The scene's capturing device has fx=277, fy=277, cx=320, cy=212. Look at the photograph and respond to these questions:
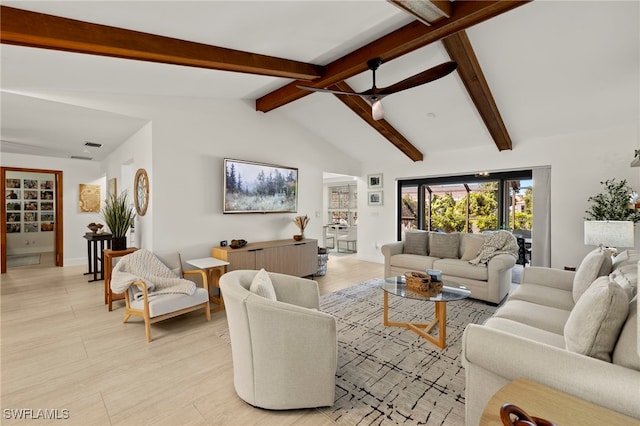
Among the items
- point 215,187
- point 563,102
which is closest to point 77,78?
point 215,187

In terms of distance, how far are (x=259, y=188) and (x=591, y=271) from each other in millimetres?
4227

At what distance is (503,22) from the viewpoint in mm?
2812

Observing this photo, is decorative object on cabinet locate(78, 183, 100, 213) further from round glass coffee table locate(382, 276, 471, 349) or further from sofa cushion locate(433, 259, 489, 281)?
sofa cushion locate(433, 259, 489, 281)

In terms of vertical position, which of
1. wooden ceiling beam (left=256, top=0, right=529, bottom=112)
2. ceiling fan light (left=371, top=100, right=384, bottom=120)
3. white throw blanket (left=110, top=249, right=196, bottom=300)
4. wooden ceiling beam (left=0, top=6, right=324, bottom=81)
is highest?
wooden ceiling beam (left=256, top=0, right=529, bottom=112)

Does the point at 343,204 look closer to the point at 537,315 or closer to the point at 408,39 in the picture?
the point at 408,39

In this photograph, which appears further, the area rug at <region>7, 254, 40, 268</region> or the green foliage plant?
the area rug at <region>7, 254, 40, 268</region>

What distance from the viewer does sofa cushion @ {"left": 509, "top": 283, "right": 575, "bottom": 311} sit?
2.44m

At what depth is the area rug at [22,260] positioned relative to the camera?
19.4 ft

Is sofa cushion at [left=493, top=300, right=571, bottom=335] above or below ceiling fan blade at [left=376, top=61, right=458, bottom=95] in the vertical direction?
below

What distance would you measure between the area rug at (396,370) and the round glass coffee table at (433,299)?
7cm

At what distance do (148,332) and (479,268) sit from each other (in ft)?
13.4

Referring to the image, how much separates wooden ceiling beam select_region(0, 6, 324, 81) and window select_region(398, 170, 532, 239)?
4600mm

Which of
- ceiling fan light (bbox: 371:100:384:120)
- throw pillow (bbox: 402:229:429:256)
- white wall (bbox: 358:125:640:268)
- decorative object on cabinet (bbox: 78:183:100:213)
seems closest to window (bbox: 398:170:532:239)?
white wall (bbox: 358:125:640:268)

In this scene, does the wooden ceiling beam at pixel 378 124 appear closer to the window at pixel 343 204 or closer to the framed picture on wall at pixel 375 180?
the framed picture on wall at pixel 375 180
